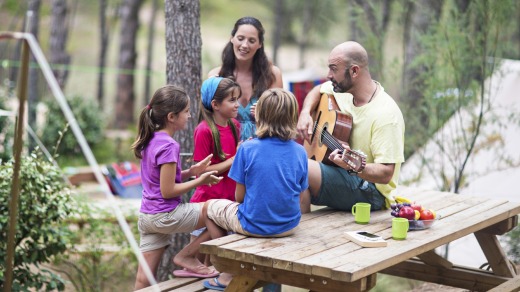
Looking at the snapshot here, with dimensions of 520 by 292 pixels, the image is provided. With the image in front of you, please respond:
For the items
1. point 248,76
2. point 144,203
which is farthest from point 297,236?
point 248,76

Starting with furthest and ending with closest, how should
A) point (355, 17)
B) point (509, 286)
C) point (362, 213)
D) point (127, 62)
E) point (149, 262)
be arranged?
point (127, 62)
point (355, 17)
point (509, 286)
point (362, 213)
point (149, 262)

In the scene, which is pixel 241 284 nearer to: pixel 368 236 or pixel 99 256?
pixel 368 236

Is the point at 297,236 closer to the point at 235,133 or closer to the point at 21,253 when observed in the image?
the point at 235,133

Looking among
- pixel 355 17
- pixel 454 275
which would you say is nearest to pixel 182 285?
pixel 454 275

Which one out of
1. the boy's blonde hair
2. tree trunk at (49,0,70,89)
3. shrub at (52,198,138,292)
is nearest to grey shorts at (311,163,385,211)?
the boy's blonde hair

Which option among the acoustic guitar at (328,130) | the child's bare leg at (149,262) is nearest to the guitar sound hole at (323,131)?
the acoustic guitar at (328,130)

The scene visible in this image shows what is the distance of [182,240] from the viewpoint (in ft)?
18.3

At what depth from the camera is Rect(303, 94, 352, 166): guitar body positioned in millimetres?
4715

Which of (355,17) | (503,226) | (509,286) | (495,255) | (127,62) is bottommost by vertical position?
(509,286)

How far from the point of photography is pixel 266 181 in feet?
13.3

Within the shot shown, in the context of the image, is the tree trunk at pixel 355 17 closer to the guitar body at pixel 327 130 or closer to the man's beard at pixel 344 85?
the guitar body at pixel 327 130

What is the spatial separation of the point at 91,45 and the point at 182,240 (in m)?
28.2

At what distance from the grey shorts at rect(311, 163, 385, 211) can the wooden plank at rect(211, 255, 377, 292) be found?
3.36ft

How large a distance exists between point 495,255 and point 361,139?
1447 mm
